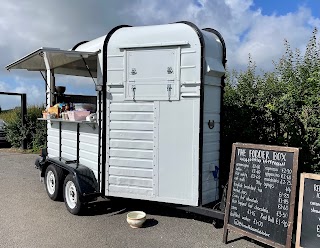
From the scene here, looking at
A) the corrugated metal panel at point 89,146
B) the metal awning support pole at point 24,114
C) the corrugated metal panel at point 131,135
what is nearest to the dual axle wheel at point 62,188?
the corrugated metal panel at point 89,146

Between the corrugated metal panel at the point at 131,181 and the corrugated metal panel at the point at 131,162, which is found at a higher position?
the corrugated metal panel at the point at 131,162

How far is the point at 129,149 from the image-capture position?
5141 millimetres

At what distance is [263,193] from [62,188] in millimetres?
3782

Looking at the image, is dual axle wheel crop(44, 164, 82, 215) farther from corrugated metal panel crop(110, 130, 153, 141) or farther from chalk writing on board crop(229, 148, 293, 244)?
chalk writing on board crop(229, 148, 293, 244)

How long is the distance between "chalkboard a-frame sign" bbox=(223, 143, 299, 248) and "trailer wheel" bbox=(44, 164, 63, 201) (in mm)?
3269

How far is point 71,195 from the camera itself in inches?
224

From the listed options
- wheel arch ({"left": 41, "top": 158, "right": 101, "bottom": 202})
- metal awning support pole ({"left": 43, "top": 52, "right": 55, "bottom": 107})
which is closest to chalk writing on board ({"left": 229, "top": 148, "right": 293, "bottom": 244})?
wheel arch ({"left": 41, "top": 158, "right": 101, "bottom": 202})

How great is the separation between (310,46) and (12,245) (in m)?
5.59

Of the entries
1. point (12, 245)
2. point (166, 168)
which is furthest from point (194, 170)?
point (12, 245)

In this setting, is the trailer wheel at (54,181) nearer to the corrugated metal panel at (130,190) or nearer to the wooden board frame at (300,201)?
the corrugated metal panel at (130,190)

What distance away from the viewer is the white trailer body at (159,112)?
15.7 ft

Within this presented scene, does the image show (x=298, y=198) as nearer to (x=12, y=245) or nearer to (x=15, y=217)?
(x=12, y=245)

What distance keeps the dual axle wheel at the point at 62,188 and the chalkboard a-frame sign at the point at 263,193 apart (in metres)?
2.53

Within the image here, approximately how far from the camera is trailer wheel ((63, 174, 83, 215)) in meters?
5.39
